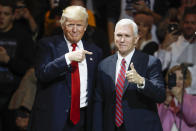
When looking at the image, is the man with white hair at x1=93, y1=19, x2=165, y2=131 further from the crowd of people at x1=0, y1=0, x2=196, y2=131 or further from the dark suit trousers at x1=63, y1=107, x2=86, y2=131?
the dark suit trousers at x1=63, y1=107, x2=86, y2=131

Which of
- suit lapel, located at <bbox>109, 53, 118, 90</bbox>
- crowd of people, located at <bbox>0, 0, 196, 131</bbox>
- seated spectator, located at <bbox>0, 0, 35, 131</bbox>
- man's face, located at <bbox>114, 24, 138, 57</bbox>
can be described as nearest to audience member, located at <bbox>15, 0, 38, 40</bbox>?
crowd of people, located at <bbox>0, 0, 196, 131</bbox>

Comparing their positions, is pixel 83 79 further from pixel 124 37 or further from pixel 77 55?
pixel 124 37

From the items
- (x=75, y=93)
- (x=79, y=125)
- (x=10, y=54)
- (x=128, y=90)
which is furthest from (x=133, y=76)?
(x=10, y=54)

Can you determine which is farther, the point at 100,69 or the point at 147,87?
the point at 100,69

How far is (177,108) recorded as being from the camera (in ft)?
13.5

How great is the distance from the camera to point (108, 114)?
3.43 metres

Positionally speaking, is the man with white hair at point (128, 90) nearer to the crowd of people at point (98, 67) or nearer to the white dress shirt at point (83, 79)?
the crowd of people at point (98, 67)

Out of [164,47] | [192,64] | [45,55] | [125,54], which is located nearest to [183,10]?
[164,47]

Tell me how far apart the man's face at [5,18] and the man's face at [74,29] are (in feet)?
5.36

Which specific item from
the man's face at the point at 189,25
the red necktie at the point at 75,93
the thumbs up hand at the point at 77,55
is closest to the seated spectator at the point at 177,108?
the man's face at the point at 189,25

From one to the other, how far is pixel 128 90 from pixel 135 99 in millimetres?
95

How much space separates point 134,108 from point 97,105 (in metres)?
0.33

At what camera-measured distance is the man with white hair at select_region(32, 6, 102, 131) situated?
11.1 ft

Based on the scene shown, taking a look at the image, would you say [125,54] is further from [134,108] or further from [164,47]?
[164,47]
